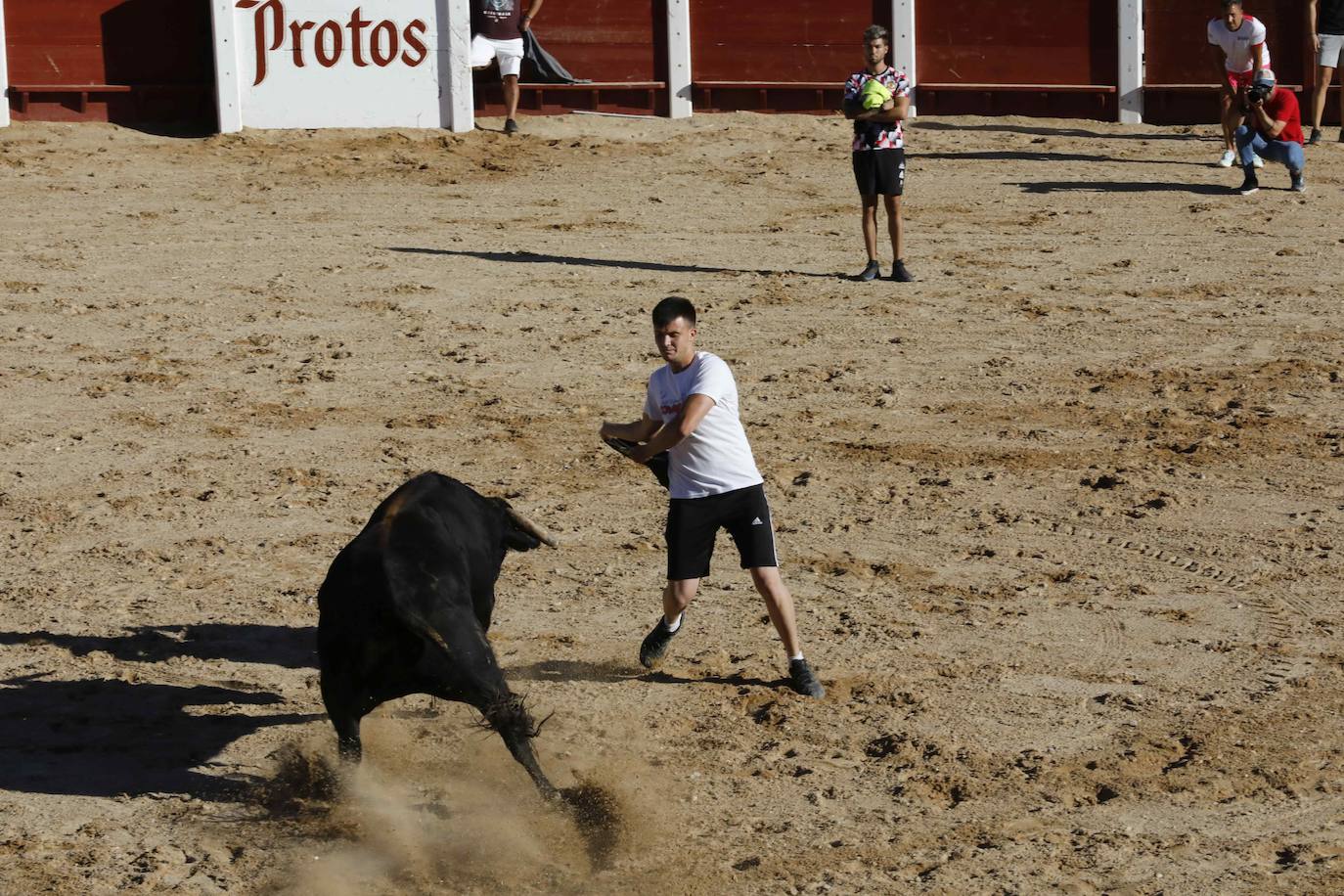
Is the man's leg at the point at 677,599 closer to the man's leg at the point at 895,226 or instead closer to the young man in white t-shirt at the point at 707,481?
the young man in white t-shirt at the point at 707,481

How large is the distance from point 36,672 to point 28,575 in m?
1.00

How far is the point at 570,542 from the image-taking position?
7125 millimetres

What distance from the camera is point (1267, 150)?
1295 centimetres

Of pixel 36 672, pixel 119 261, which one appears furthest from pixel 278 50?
pixel 36 672

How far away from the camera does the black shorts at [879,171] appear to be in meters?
10.6

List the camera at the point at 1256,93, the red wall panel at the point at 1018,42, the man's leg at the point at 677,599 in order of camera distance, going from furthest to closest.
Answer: the red wall panel at the point at 1018,42
the camera at the point at 1256,93
the man's leg at the point at 677,599

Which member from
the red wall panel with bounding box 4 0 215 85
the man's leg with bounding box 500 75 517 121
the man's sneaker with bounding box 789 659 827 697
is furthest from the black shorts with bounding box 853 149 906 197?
the red wall panel with bounding box 4 0 215 85

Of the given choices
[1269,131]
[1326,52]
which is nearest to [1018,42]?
[1326,52]

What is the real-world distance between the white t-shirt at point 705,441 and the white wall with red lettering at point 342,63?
10146mm

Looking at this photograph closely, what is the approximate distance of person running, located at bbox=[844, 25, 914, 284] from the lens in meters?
10.4

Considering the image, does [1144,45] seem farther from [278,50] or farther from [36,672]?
[36,672]

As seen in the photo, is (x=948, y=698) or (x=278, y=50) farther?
(x=278, y=50)

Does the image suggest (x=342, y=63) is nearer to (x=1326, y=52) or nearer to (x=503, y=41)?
(x=503, y=41)

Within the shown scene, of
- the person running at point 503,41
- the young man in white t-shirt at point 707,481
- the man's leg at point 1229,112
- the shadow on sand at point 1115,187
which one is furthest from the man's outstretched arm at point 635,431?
the person running at point 503,41
